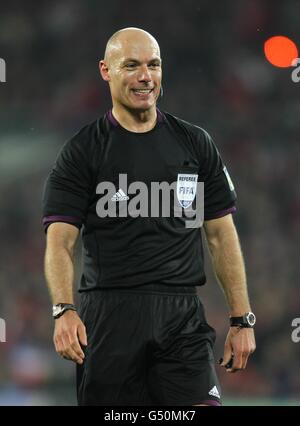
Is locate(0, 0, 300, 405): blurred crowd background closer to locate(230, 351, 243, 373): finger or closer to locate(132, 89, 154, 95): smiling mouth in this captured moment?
locate(230, 351, 243, 373): finger

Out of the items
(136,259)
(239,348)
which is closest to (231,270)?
(239,348)

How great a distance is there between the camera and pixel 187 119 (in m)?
11.7

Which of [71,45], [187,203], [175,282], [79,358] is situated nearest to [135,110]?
Answer: [187,203]

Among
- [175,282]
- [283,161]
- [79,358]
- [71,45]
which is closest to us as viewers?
[79,358]

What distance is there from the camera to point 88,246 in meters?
4.63

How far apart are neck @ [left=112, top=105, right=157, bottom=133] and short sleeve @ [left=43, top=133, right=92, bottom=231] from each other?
0.25 meters

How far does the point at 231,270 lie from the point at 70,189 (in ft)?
2.84

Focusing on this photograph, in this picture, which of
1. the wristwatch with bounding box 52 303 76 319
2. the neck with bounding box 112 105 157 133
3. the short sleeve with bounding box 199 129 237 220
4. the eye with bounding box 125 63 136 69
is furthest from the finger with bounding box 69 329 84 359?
the eye with bounding box 125 63 136 69

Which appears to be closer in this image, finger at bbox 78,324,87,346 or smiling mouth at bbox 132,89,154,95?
finger at bbox 78,324,87,346

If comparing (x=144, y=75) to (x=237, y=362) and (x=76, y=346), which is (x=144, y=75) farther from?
(x=237, y=362)

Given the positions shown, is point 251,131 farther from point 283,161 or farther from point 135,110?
point 135,110

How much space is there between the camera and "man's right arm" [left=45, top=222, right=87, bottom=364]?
4.21 meters

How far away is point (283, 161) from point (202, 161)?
697cm
